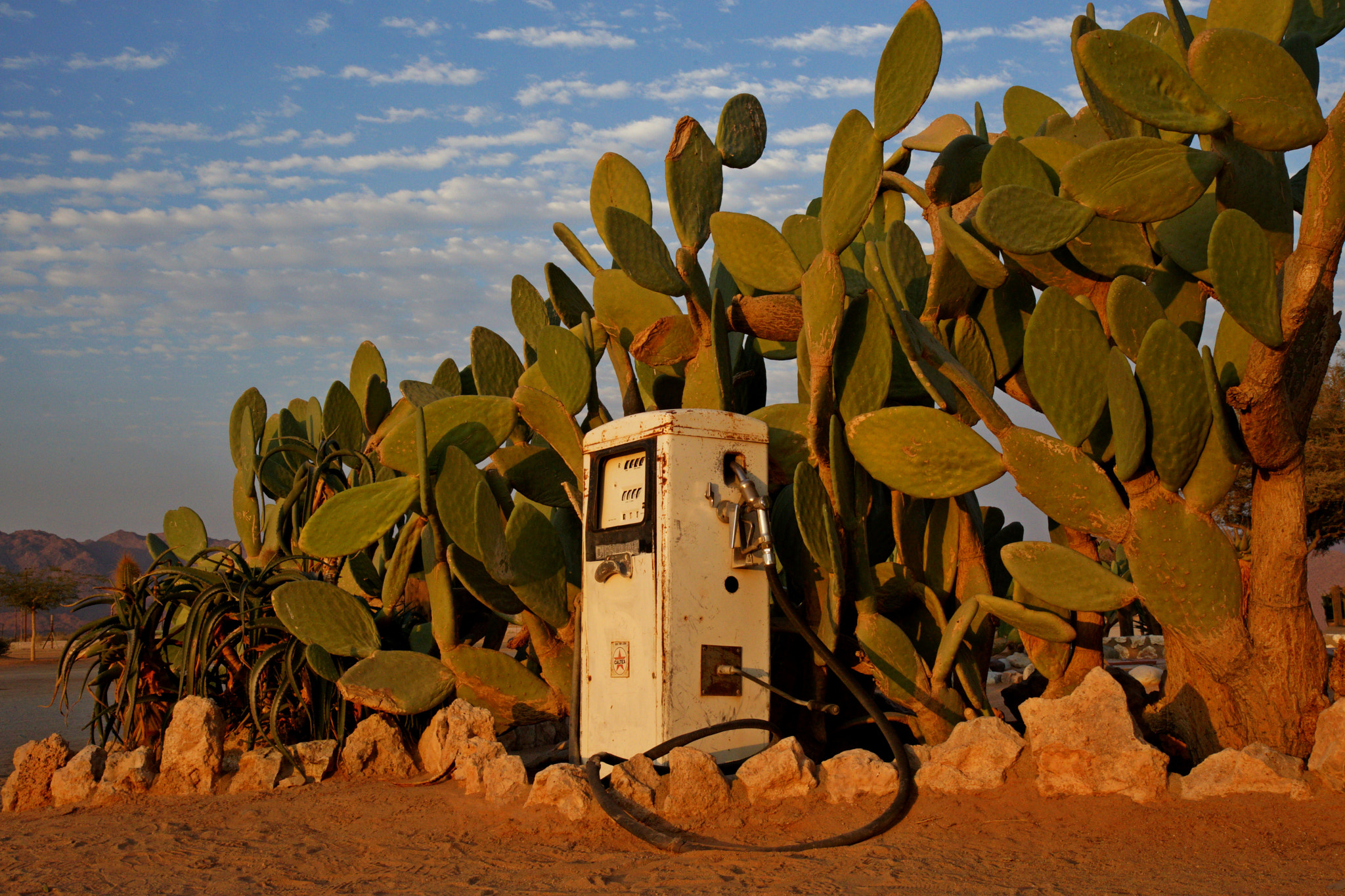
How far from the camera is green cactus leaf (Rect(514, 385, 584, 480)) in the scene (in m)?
3.74

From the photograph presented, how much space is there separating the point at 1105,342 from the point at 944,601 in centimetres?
112

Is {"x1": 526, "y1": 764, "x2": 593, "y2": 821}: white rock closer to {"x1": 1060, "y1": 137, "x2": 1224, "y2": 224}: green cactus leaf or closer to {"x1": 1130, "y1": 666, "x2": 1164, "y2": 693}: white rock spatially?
{"x1": 1060, "y1": 137, "x2": 1224, "y2": 224}: green cactus leaf

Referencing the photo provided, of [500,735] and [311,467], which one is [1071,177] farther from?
[311,467]

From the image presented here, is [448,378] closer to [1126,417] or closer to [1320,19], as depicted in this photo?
[1126,417]

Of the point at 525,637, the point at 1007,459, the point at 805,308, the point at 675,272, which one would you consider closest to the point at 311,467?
the point at 525,637

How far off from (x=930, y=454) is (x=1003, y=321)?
2.77 ft

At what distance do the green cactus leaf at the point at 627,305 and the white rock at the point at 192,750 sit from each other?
2.09m

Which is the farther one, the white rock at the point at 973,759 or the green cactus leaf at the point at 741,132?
the green cactus leaf at the point at 741,132

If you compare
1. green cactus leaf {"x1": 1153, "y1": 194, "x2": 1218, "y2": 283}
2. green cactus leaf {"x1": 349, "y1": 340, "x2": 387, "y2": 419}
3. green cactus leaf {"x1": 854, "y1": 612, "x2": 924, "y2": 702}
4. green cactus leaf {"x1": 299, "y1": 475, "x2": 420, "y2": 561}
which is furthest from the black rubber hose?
green cactus leaf {"x1": 349, "y1": 340, "x2": 387, "y2": 419}

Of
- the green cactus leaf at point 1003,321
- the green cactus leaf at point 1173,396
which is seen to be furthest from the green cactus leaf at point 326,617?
the green cactus leaf at point 1173,396

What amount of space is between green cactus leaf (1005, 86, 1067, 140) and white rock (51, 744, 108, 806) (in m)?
4.44

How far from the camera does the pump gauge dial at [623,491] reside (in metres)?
3.09

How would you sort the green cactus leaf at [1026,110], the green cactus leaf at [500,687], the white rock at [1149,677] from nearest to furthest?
the green cactus leaf at [500,687], the green cactus leaf at [1026,110], the white rock at [1149,677]

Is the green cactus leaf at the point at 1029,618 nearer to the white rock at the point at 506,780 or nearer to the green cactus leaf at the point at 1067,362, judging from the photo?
the green cactus leaf at the point at 1067,362
